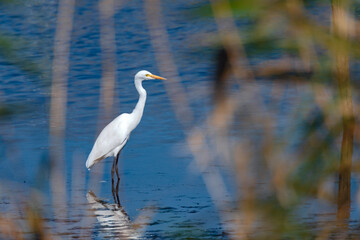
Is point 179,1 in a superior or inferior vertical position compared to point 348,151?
superior

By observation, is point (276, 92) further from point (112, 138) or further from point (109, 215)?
point (112, 138)

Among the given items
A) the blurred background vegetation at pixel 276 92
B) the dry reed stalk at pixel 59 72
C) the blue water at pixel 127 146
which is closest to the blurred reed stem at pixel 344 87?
the blurred background vegetation at pixel 276 92

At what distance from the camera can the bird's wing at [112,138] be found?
6344mm

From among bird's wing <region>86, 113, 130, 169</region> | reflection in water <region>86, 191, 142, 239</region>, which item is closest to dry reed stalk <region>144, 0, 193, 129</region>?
reflection in water <region>86, 191, 142, 239</region>

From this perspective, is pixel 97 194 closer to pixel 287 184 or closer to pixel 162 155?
pixel 162 155

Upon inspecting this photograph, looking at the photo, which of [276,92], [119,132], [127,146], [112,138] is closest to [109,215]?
[112,138]

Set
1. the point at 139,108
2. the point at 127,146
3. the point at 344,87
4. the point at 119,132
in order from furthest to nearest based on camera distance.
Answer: the point at 127,146 → the point at 119,132 → the point at 139,108 → the point at 344,87

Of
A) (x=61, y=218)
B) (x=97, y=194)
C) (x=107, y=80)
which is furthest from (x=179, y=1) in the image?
(x=97, y=194)

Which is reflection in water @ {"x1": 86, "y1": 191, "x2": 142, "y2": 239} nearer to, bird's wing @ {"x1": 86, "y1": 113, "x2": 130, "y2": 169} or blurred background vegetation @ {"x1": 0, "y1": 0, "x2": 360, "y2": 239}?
bird's wing @ {"x1": 86, "y1": 113, "x2": 130, "y2": 169}

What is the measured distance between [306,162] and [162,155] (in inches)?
211

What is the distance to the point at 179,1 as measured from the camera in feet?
2.94

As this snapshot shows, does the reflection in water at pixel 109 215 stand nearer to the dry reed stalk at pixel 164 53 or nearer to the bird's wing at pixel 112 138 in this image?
the bird's wing at pixel 112 138

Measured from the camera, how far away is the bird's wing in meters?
6.34

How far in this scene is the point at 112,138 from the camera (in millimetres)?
6484
